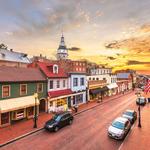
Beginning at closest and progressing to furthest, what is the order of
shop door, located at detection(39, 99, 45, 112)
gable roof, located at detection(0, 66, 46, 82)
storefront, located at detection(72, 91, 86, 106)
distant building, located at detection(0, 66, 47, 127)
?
distant building, located at detection(0, 66, 47, 127), gable roof, located at detection(0, 66, 46, 82), shop door, located at detection(39, 99, 45, 112), storefront, located at detection(72, 91, 86, 106)

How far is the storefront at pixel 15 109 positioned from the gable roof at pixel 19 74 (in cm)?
275

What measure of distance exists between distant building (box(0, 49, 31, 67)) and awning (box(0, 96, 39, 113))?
97.9 feet

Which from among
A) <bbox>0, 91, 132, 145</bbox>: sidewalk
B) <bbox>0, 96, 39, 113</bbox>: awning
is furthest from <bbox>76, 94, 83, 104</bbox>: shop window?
<bbox>0, 96, 39, 113</bbox>: awning

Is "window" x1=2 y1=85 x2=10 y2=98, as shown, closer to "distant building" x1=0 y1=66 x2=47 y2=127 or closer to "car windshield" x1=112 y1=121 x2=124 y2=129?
"distant building" x1=0 y1=66 x2=47 y2=127

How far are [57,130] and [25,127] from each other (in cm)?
421

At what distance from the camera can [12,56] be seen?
55375 millimetres

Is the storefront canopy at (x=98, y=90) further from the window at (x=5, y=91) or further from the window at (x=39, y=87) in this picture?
the window at (x=5, y=91)

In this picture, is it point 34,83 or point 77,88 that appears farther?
point 77,88

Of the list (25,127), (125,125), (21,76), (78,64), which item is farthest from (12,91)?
(78,64)

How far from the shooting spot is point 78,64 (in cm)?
5025

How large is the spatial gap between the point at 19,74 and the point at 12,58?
31.5 meters

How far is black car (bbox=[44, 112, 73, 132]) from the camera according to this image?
20484mm

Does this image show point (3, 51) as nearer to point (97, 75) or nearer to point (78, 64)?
point (78, 64)

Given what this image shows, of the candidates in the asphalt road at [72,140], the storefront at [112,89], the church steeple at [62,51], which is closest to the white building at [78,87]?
the asphalt road at [72,140]
